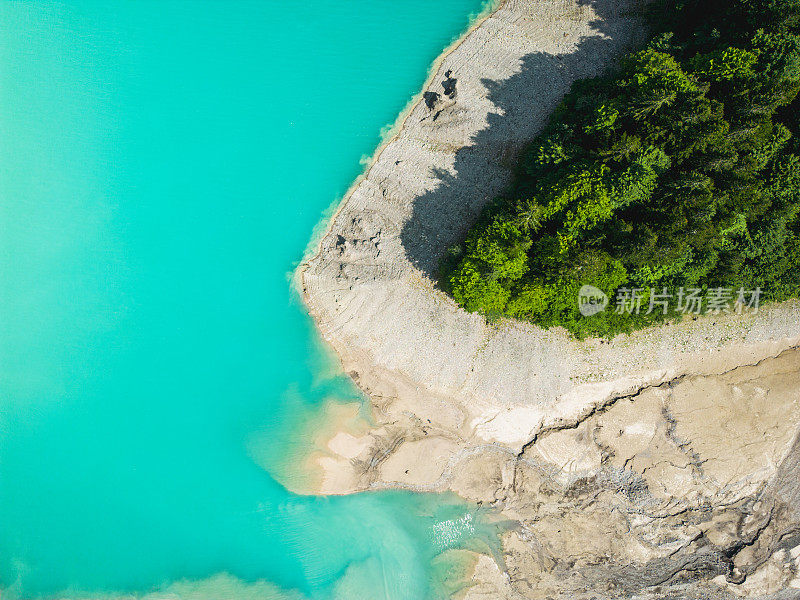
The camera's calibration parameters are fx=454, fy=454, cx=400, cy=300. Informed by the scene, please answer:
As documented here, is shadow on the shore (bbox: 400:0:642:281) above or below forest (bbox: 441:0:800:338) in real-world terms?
above

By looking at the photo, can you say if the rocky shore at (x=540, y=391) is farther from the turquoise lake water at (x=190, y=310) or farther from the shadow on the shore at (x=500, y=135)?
the turquoise lake water at (x=190, y=310)

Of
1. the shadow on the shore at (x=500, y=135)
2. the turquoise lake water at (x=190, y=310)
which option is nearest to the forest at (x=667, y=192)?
the shadow on the shore at (x=500, y=135)

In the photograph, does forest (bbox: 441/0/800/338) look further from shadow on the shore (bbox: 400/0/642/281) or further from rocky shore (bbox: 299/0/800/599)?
rocky shore (bbox: 299/0/800/599)

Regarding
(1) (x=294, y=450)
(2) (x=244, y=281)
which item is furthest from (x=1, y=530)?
(2) (x=244, y=281)

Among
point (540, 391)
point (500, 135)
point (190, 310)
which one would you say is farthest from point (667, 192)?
point (190, 310)

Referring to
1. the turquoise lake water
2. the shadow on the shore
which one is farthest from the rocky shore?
the turquoise lake water

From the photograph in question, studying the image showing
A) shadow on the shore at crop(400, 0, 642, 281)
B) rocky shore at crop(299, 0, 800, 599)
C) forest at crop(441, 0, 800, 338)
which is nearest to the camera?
forest at crop(441, 0, 800, 338)
